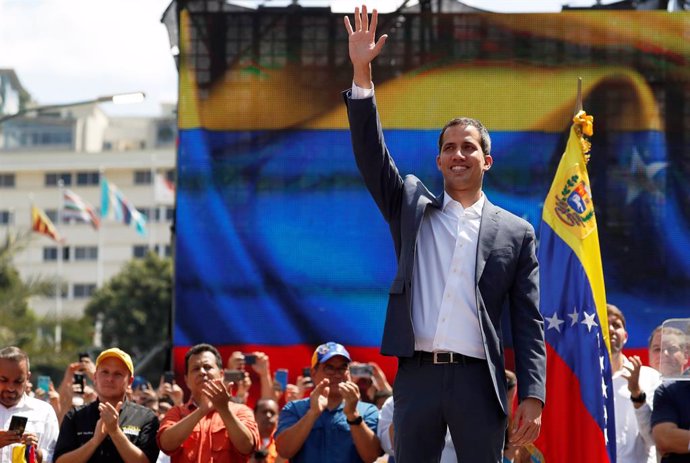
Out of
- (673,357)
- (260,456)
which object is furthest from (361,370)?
(673,357)

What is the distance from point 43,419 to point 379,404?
2.69 meters

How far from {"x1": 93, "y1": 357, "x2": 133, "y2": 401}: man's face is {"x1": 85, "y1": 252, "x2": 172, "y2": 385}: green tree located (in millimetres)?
34616

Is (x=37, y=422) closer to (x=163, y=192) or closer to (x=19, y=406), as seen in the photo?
(x=19, y=406)

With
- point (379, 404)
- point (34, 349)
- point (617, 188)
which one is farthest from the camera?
point (34, 349)

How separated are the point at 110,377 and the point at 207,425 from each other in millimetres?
510

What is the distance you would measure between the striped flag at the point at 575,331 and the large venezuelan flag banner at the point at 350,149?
3.38 metres

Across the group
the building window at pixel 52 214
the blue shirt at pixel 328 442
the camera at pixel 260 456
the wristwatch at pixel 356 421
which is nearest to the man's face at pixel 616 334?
the blue shirt at pixel 328 442

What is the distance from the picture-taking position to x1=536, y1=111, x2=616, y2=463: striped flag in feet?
22.7

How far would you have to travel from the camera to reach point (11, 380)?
6.65m

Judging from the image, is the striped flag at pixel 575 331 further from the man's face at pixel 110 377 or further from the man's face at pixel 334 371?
the man's face at pixel 110 377

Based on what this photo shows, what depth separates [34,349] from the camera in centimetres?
2723

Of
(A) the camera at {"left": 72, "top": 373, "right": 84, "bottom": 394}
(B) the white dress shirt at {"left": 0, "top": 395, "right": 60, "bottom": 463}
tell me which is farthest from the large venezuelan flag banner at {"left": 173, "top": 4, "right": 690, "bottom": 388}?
(B) the white dress shirt at {"left": 0, "top": 395, "right": 60, "bottom": 463}

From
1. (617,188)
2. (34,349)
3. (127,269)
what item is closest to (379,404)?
(617,188)

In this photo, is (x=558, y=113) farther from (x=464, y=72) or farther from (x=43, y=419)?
(x=43, y=419)
